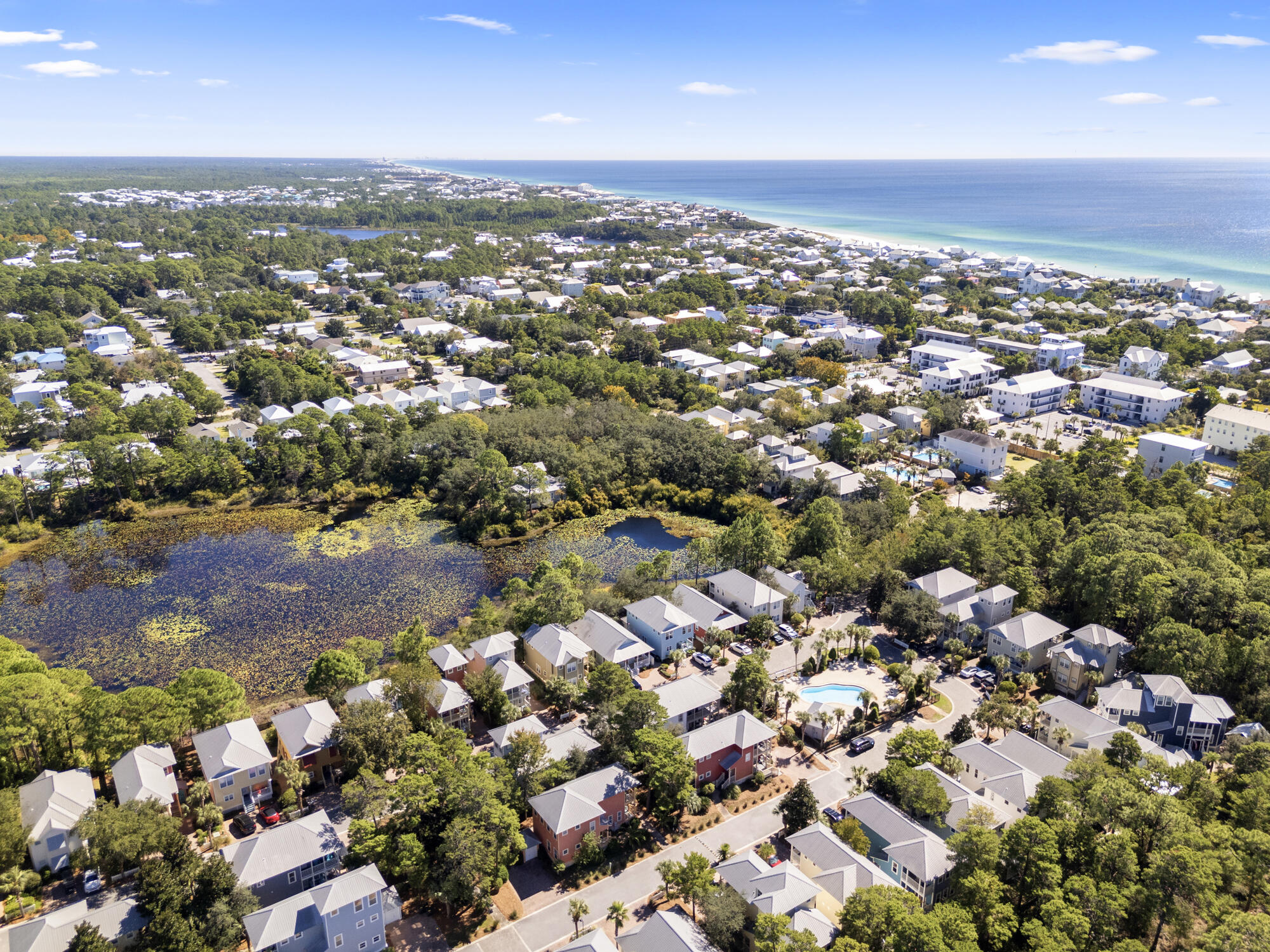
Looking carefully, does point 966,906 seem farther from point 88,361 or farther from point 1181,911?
point 88,361

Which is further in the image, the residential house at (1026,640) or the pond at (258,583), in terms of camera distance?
the pond at (258,583)

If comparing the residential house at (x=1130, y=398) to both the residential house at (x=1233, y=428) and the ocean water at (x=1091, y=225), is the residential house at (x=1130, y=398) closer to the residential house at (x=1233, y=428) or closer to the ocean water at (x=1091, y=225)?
the residential house at (x=1233, y=428)

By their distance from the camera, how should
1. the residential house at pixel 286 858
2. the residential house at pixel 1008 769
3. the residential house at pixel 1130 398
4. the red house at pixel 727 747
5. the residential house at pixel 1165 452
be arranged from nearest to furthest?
the residential house at pixel 286 858 < the residential house at pixel 1008 769 < the red house at pixel 727 747 < the residential house at pixel 1165 452 < the residential house at pixel 1130 398

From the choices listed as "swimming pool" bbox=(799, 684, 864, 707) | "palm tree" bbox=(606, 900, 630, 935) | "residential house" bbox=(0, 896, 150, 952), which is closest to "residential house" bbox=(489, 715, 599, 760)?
"palm tree" bbox=(606, 900, 630, 935)

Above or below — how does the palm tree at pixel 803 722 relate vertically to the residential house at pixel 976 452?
below

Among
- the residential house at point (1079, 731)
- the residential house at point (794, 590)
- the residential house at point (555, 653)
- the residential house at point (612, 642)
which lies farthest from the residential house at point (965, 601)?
the residential house at point (555, 653)

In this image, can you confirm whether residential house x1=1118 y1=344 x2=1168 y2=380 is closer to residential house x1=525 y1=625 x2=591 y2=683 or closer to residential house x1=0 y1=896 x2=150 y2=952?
residential house x1=525 y1=625 x2=591 y2=683

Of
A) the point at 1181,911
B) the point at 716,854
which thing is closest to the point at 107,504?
the point at 716,854

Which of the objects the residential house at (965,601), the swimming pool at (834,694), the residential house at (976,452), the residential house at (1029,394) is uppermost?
the residential house at (1029,394)
